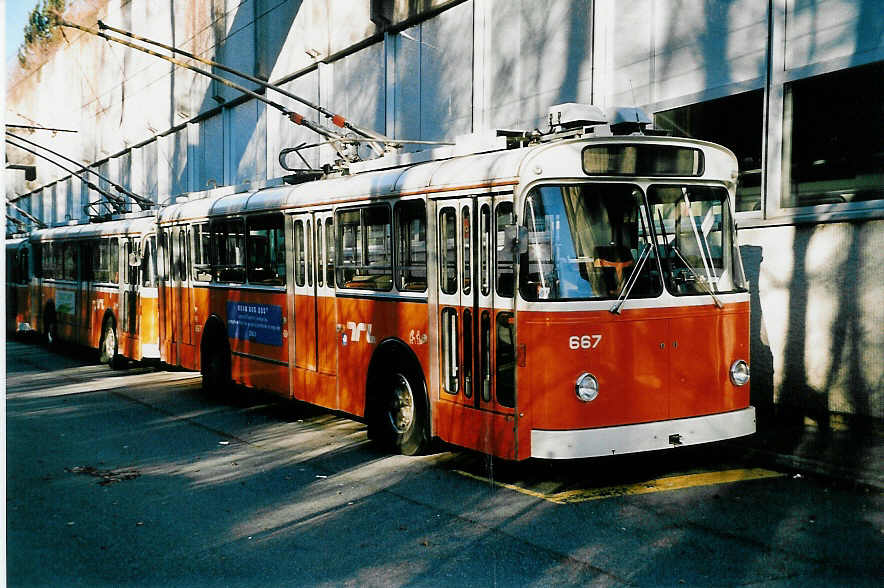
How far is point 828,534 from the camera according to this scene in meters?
6.73

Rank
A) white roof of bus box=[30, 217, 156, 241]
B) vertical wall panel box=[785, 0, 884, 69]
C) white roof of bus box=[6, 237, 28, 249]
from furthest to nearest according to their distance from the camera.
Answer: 1. white roof of bus box=[6, 237, 28, 249]
2. white roof of bus box=[30, 217, 156, 241]
3. vertical wall panel box=[785, 0, 884, 69]

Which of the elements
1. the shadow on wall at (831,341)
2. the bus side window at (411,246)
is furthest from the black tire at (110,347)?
the shadow on wall at (831,341)

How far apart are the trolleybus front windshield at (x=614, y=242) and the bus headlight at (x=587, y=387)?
0.63m

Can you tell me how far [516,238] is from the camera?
7523mm

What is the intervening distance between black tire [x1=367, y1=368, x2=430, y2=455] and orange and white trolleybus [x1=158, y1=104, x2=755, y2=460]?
2 cm

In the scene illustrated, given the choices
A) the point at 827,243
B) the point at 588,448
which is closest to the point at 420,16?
the point at 827,243

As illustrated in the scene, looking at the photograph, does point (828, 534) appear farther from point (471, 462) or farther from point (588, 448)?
point (471, 462)

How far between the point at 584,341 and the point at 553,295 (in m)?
0.44

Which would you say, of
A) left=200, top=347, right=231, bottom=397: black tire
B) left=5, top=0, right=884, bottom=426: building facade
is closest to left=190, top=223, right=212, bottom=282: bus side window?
left=5, top=0, right=884, bottom=426: building facade

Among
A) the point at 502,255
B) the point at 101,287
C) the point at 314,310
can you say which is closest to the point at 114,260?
the point at 101,287

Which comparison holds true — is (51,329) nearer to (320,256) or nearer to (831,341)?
(320,256)

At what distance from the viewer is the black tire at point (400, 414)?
916cm

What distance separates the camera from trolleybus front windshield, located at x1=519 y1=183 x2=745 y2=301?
7.56 m

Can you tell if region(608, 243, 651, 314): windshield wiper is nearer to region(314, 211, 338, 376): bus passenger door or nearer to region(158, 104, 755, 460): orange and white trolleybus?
region(158, 104, 755, 460): orange and white trolleybus
